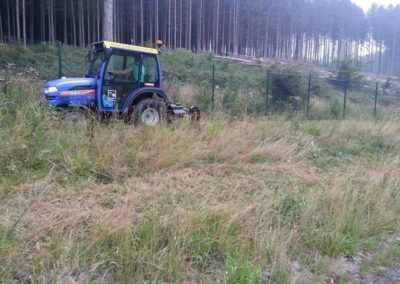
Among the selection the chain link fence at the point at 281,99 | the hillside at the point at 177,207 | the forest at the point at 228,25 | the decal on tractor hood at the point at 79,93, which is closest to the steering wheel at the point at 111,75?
the decal on tractor hood at the point at 79,93

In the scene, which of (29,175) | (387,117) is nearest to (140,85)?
(29,175)

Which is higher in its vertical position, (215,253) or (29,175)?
(29,175)

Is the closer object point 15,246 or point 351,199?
point 15,246

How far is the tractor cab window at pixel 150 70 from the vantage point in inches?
360

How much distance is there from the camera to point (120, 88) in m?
8.68

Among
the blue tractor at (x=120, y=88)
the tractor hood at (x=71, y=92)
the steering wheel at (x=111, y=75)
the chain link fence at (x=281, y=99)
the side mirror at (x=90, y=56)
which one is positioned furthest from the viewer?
the chain link fence at (x=281, y=99)

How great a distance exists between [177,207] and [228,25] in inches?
2069

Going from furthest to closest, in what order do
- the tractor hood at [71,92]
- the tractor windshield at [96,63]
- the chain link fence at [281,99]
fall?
1. the chain link fence at [281,99]
2. the tractor windshield at [96,63]
3. the tractor hood at [71,92]

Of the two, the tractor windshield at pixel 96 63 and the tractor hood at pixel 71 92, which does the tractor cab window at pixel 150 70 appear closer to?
the tractor windshield at pixel 96 63

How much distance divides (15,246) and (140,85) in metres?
6.40

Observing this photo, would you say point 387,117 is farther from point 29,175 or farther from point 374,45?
point 374,45

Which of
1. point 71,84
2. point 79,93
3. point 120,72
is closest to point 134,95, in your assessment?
point 120,72

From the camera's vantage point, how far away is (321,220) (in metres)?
4.50

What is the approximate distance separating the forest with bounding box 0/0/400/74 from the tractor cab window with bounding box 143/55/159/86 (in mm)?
6142
